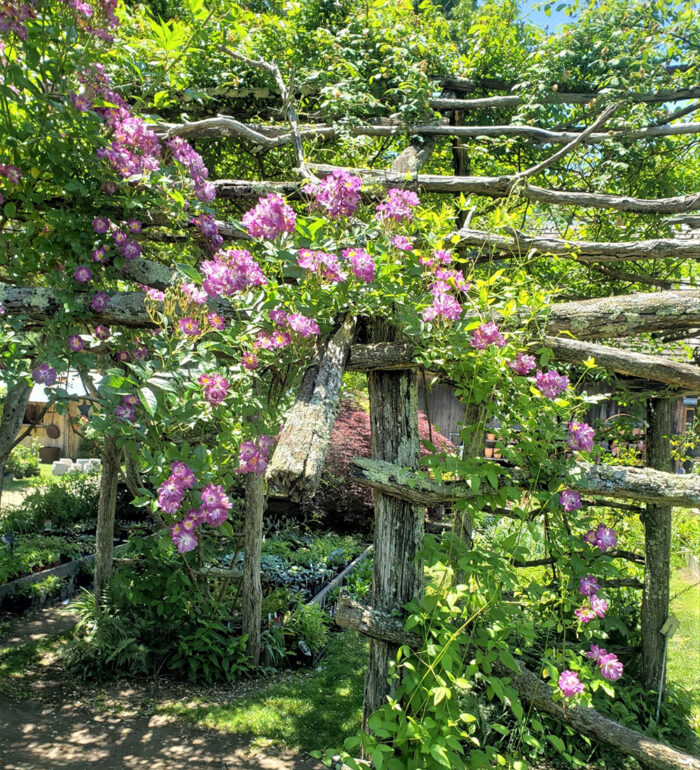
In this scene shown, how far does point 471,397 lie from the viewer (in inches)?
89.4

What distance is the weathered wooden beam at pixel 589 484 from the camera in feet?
7.43

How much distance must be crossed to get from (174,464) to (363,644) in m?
4.19

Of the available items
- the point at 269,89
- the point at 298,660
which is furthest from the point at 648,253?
the point at 298,660

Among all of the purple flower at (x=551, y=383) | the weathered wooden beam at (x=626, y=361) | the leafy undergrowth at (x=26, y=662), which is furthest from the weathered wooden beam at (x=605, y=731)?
the leafy undergrowth at (x=26, y=662)

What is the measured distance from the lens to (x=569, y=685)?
7.69ft

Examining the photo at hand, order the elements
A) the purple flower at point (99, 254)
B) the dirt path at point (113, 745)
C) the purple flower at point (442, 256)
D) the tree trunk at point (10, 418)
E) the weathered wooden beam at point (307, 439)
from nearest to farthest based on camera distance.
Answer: the weathered wooden beam at point (307, 439) < the purple flower at point (442, 256) < the purple flower at point (99, 254) < the dirt path at point (113, 745) < the tree trunk at point (10, 418)

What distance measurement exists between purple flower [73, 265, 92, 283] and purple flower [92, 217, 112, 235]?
9.0 inches

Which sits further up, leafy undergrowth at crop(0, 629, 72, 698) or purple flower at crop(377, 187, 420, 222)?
purple flower at crop(377, 187, 420, 222)

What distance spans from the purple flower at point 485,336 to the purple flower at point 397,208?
57 cm

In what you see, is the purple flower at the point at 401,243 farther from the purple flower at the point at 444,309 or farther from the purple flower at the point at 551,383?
the purple flower at the point at 551,383

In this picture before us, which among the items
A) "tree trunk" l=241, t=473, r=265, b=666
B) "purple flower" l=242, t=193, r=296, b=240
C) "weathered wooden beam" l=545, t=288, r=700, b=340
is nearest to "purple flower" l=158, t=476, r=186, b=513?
"purple flower" l=242, t=193, r=296, b=240

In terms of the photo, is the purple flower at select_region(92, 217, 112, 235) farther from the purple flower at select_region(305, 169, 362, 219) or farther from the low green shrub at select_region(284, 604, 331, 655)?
the low green shrub at select_region(284, 604, 331, 655)

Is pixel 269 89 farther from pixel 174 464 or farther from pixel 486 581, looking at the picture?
pixel 486 581

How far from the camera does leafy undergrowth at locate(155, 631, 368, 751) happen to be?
3838 mm
